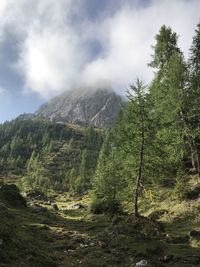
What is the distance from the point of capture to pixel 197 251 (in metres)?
20.4

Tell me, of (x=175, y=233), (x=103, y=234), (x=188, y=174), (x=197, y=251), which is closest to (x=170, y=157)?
(x=188, y=174)

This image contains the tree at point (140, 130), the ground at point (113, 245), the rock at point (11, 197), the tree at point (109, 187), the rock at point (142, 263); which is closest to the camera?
the ground at point (113, 245)

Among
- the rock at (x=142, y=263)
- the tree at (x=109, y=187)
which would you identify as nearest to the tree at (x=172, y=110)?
the tree at (x=109, y=187)

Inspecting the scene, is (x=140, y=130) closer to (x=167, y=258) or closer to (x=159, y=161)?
(x=159, y=161)

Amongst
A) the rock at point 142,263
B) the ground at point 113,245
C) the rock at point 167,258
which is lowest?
the rock at point 142,263

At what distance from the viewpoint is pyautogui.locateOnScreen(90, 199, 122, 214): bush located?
153ft

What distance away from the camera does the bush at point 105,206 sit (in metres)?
46.7

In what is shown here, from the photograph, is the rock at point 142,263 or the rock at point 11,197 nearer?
the rock at point 142,263

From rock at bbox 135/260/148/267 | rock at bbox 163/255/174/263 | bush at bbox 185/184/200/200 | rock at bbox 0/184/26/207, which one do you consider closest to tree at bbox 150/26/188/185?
bush at bbox 185/184/200/200

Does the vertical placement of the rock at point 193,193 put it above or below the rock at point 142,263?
above

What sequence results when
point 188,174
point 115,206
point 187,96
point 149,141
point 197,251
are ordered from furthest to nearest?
point 115,206 < point 188,174 < point 187,96 < point 149,141 < point 197,251

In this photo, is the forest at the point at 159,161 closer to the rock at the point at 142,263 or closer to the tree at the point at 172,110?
the tree at the point at 172,110

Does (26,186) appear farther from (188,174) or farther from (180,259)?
(180,259)

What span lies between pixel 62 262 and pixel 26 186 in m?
124
